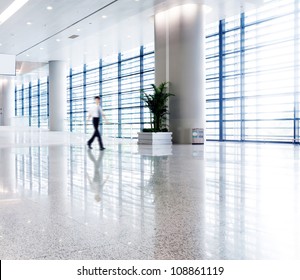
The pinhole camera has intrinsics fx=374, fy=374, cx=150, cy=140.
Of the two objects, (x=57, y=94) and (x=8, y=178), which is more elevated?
(x=57, y=94)

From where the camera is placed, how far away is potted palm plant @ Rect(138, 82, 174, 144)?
16.0 metres

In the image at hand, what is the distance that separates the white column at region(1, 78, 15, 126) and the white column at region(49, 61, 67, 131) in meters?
17.9

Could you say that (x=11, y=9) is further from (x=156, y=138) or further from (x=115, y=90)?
(x=115, y=90)

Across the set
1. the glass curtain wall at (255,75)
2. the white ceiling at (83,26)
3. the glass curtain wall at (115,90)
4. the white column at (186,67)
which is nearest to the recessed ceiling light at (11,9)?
the white ceiling at (83,26)

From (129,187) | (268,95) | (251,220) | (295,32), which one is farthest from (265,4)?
(251,220)

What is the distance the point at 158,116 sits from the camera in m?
16.4

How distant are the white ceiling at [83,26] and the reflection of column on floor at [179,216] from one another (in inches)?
490

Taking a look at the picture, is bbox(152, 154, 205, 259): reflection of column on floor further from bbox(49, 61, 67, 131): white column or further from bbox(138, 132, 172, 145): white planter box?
bbox(49, 61, 67, 131): white column

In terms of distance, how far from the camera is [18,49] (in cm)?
2759

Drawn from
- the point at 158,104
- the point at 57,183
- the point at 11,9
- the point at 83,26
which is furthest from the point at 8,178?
the point at 83,26

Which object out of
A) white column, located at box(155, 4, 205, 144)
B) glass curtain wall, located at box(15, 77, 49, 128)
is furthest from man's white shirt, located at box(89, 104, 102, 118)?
glass curtain wall, located at box(15, 77, 49, 128)

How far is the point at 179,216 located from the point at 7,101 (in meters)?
48.1

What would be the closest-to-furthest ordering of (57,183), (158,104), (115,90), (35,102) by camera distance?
1. (57,183)
2. (158,104)
3. (115,90)
4. (35,102)

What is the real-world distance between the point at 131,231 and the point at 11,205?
5.53 feet
